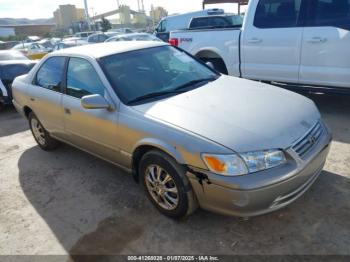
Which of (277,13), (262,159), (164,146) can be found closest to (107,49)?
(164,146)

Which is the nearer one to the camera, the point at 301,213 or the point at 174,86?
the point at 301,213

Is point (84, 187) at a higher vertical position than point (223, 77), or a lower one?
lower

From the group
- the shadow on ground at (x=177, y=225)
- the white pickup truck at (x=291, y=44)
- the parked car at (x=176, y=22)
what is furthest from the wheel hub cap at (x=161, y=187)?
the parked car at (x=176, y=22)

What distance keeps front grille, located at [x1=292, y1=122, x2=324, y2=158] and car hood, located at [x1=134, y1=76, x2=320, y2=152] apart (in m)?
0.05

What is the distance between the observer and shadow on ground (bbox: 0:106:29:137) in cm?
643

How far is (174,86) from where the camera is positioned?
358 cm

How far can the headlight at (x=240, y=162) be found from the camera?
2.52 metres

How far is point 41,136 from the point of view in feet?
16.6

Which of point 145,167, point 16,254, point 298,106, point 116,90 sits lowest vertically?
point 16,254

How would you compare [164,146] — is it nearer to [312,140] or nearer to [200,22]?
[312,140]

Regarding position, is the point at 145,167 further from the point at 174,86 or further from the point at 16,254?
the point at 16,254

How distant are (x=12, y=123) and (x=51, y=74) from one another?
3.22 m

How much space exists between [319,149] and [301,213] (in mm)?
622

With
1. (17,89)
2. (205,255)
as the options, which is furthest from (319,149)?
(17,89)
